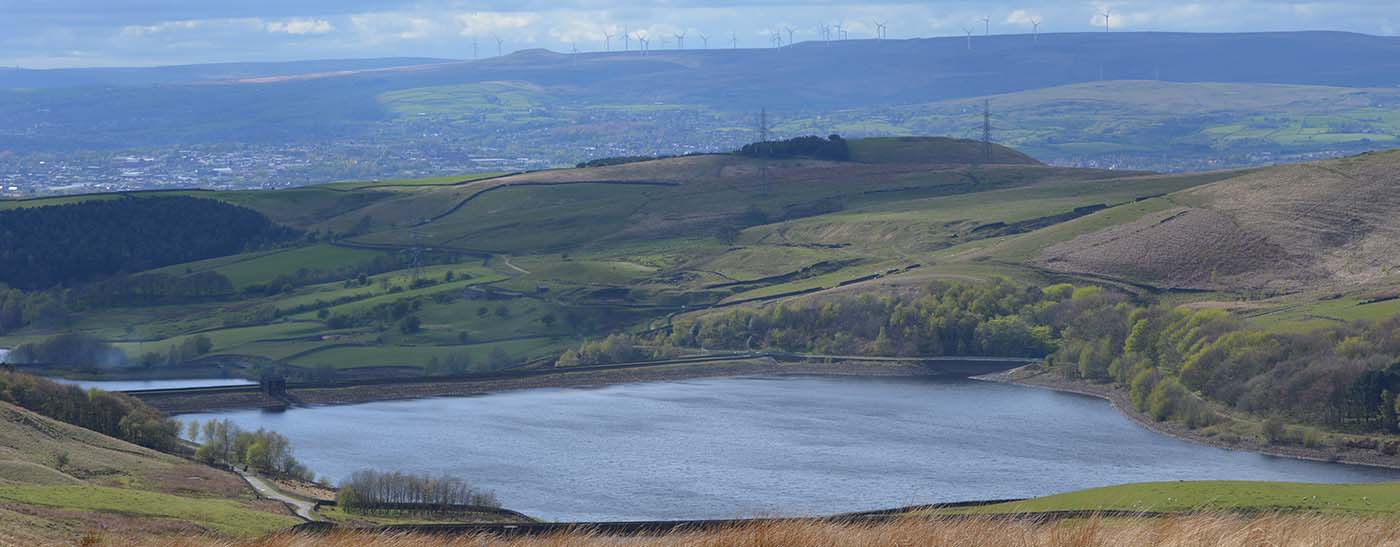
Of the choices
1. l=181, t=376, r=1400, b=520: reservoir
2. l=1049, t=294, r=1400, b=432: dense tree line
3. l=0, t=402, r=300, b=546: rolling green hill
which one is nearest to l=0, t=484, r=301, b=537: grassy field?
l=0, t=402, r=300, b=546: rolling green hill

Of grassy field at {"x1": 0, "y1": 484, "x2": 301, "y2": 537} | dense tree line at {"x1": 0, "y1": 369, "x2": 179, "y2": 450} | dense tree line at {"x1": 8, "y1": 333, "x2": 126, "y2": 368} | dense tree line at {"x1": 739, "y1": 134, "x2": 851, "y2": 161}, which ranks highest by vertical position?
grassy field at {"x1": 0, "y1": 484, "x2": 301, "y2": 537}

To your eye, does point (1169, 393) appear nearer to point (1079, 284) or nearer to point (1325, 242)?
point (1079, 284)

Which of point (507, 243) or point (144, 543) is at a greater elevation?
point (144, 543)

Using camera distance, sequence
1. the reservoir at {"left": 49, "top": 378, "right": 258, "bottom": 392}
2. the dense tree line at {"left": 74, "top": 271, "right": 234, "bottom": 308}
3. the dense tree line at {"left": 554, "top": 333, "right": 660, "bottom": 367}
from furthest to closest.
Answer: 1. the dense tree line at {"left": 74, "top": 271, "right": 234, "bottom": 308}
2. the dense tree line at {"left": 554, "top": 333, "right": 660, "bottom": 367}
3. the reservoir at {"left": 49, "top": 378, "right": 258, "bottom": 392}

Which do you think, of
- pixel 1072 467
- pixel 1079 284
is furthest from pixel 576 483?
pixel 1079 284

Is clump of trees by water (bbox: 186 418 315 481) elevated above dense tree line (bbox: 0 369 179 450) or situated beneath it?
situated beneath

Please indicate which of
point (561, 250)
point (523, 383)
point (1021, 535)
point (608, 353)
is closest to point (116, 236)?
point (561, 250)

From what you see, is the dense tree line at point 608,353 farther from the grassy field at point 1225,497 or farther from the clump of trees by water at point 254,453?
the grassy field at point 1225,497

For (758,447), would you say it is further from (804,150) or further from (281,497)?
(804,150)

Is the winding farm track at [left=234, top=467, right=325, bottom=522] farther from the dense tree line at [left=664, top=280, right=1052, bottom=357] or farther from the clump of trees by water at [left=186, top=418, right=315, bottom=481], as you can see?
the dense tree line at [left=664, top=280, right=1052, bottom=357]
